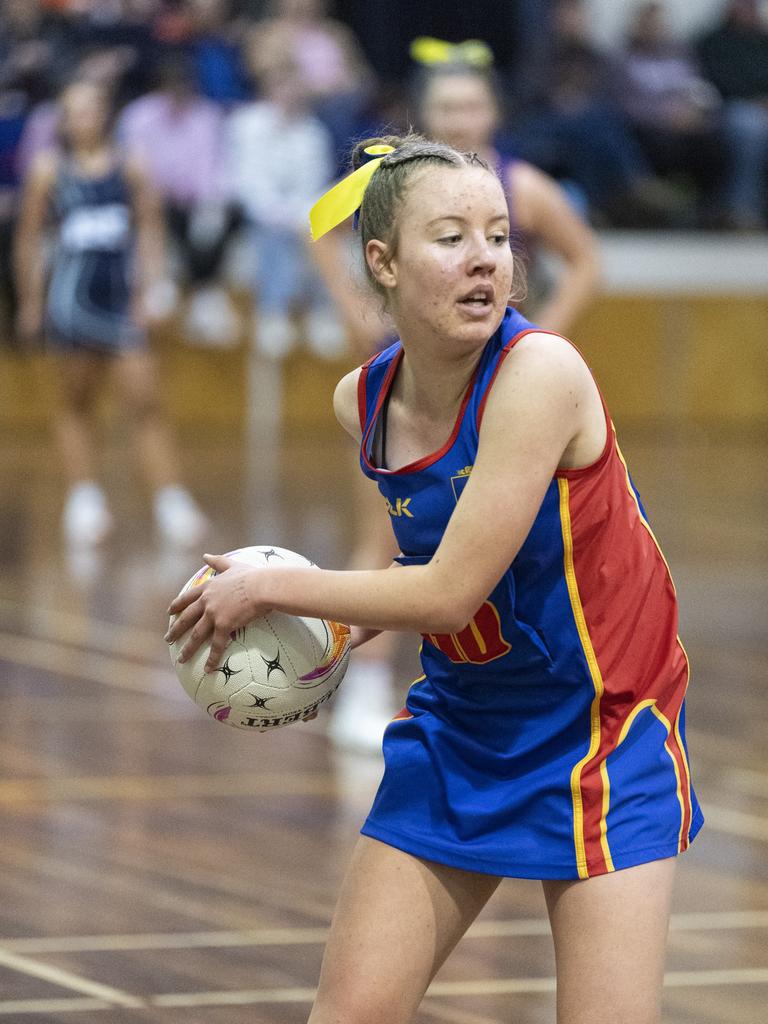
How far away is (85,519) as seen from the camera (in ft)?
27.2

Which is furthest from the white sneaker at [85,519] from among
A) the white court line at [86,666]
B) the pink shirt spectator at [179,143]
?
the pink shirt spectator at [179,143]

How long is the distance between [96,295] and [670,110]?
5.93m

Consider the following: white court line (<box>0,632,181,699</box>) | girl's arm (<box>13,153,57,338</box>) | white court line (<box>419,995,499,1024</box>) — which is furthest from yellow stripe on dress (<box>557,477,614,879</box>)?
girl's arm (<box>13,153,57,338</box>)

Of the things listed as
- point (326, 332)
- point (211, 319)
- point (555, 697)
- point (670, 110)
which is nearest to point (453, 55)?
point (555, 697)

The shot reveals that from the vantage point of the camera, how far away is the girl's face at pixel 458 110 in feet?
15.3

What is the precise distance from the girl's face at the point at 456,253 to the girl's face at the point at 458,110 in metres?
2.43

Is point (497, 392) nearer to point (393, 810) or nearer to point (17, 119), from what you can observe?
point (393, 810)

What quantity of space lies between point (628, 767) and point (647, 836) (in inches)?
3.7

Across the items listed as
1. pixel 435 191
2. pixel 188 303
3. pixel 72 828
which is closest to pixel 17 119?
pixel 188 303

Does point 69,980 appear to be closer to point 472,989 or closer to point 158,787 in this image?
point 472,989

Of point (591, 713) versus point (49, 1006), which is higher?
point (591, 713)

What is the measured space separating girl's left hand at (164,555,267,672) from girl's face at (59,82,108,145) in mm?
5822

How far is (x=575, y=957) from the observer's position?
88.0 inches

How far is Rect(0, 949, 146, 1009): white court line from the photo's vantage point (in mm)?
3289
